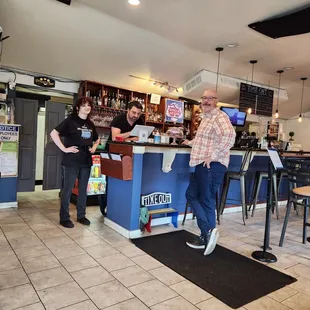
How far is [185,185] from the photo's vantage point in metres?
3.91

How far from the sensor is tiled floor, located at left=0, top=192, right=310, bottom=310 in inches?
72.8

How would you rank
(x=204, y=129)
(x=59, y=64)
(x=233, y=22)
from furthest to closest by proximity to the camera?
(x=59, y=64) < (x=233, y=22) < (x=204, y=129)

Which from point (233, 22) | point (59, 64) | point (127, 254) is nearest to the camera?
point (127, 254)

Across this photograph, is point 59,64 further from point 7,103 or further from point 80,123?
point 80,123

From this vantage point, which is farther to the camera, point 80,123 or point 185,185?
point 185,185

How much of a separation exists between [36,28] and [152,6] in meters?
1.72

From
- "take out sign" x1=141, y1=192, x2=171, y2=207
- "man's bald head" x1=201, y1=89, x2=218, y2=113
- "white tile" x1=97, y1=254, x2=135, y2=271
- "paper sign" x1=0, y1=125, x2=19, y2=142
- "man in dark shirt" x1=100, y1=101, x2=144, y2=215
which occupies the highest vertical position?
"man's bald head" x1=201, y1=89, x2=218, y2=113

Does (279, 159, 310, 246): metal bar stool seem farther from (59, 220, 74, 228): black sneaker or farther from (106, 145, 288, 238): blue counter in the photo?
→ (59, 220, 74, 228): black sneaker

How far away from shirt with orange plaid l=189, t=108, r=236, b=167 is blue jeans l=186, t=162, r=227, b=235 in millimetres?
87

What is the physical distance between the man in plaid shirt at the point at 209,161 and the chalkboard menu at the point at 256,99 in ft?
11.9

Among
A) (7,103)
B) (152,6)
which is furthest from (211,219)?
(7,103)

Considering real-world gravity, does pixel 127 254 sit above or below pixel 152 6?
below

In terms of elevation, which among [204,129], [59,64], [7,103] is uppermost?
[59,64]

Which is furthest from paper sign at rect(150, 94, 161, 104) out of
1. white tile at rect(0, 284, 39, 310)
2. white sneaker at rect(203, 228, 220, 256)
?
white tile at rect(0, 284, 39, 310)
